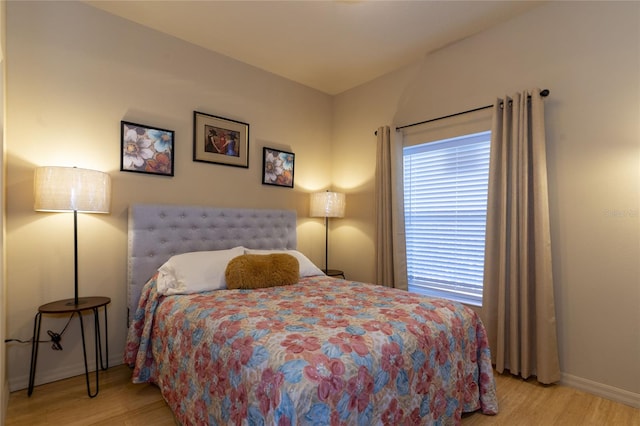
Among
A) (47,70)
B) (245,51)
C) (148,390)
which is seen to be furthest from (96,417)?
(245,51)

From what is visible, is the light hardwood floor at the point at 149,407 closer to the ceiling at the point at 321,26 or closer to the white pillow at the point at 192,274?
the white pillow at the point at 192,274

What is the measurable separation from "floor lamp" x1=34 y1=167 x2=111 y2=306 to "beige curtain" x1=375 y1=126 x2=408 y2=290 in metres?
2.45

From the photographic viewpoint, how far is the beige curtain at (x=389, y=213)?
324 cm

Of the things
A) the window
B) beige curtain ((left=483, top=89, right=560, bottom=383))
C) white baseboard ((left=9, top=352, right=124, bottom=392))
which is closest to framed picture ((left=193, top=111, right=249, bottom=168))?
the window

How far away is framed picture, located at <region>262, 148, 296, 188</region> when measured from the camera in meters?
3.43

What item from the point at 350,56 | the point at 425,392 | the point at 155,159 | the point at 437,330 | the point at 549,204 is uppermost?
the point at 350,56

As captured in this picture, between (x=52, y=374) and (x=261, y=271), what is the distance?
161 cm

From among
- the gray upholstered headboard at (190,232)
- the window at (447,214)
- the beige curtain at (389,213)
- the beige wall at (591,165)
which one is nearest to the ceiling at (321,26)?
the beige wall at (591,165)

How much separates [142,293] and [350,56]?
9.25ft

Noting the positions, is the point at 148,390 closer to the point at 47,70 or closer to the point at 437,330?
the point at 437,330

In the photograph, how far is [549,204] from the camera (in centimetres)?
239

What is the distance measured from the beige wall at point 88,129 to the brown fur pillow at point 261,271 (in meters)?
0.89

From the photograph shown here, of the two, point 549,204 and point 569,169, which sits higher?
point 569,169

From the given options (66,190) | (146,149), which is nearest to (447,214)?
(146,149)
